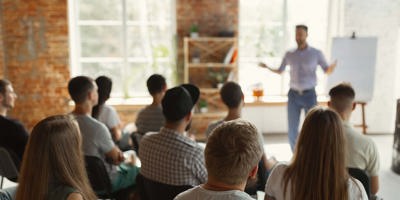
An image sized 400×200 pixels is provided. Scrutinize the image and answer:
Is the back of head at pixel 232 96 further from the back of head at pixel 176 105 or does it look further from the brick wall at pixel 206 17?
the brick wall at pixel 206 17

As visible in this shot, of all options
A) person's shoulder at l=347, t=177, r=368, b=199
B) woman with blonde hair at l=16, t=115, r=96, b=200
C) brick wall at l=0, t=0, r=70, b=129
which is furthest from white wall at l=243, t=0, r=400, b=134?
woman with blonde hair at l=16, t=115, r=96, b=200

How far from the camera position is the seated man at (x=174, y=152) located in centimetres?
252

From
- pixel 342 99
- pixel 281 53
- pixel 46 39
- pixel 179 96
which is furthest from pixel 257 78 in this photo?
pixel 179 96

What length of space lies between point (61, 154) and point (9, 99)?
1.99 metres


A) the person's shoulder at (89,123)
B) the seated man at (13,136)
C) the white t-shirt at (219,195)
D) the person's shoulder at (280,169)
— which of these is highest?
the white t-shirt at (219,195)

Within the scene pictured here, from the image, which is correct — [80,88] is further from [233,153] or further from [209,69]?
[209,69]

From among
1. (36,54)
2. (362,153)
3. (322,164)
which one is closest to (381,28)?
(362,153)

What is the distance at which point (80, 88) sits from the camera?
329cm

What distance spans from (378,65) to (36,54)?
548 centimetres

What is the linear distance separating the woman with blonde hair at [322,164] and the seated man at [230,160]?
440mm

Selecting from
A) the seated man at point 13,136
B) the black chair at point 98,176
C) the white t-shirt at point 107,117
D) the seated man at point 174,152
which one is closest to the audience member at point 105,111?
the white t-shirt at point 107,117

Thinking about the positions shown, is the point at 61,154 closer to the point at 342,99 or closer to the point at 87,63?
the point at 342,99

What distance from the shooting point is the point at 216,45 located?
6703 millimetres

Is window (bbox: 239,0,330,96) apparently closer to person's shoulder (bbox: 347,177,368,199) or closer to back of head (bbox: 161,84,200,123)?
back of head (bbox: 161,84,200,123)
